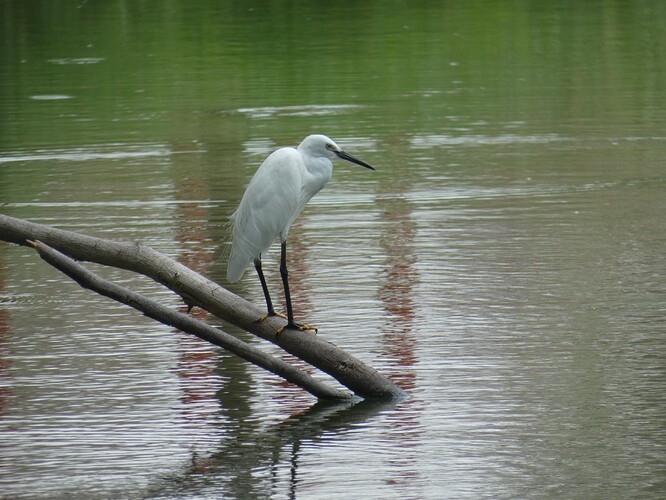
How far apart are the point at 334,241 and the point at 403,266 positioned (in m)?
1.14

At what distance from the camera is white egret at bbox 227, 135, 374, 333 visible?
820 centimetres

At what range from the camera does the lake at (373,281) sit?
740cm

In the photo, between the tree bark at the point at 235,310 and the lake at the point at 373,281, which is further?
the tree bark at the point at 235,310

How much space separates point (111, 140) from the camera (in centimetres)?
1908

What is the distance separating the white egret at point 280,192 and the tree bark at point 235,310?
→ 0.28 feet

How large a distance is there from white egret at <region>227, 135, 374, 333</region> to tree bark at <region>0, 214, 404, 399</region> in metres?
0.09

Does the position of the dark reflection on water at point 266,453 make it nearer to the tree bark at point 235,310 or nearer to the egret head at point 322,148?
the tree bark at point 235,310

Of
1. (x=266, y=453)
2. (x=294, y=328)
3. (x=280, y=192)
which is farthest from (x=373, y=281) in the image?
(x=266, y=453)

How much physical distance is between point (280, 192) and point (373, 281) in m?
3.30

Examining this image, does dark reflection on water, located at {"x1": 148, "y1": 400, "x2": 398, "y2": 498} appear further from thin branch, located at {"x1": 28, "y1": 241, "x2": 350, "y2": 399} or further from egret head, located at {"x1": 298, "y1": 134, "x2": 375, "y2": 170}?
egret head, located at {"x1": 298, "y1": 134, "x2": 375, "y2": 170}

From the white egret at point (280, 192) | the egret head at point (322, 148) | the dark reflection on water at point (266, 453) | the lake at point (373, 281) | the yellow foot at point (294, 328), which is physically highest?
the egret head at point (322, 148)

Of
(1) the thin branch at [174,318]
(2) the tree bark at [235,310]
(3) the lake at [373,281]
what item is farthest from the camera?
(2) the tree bark at [235,310]

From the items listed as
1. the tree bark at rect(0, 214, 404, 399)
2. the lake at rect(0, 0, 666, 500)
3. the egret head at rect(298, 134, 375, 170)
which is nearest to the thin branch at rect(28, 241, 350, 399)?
the tree bark at rect(0, 214, 404, 399)

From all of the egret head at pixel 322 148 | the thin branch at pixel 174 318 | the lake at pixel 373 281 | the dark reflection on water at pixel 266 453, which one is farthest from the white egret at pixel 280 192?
the lake at pixel 373 281
